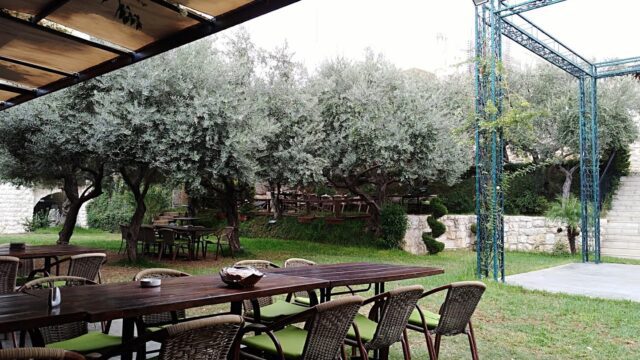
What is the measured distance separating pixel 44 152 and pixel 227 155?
335 centimetres

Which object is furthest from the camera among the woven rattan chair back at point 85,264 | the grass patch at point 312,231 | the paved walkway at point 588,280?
the grass patch at point 312,231

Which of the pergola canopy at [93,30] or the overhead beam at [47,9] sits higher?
the overhead beam at [47,9]

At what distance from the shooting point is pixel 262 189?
19.5 metres

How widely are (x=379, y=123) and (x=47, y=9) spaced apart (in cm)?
867

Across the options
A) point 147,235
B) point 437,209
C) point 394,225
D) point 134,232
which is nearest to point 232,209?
point 147,235

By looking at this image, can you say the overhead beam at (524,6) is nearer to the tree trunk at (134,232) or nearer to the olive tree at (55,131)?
the olive tree at (55,131)

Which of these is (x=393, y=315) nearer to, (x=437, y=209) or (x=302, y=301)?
(x=302, y=301)

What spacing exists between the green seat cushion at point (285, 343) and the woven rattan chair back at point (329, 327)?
13 centimetres

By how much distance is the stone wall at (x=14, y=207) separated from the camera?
1858cm

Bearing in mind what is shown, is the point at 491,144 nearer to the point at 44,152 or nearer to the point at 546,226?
the point at 546,226

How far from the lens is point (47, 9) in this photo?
139 inches

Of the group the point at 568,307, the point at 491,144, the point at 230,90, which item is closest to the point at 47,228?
the point at 230,90

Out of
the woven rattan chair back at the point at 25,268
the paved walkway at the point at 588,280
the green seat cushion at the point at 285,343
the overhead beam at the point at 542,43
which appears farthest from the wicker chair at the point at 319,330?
the overhead beam at the point at 542,43

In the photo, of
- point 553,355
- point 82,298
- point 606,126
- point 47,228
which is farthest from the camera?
point 47,228
